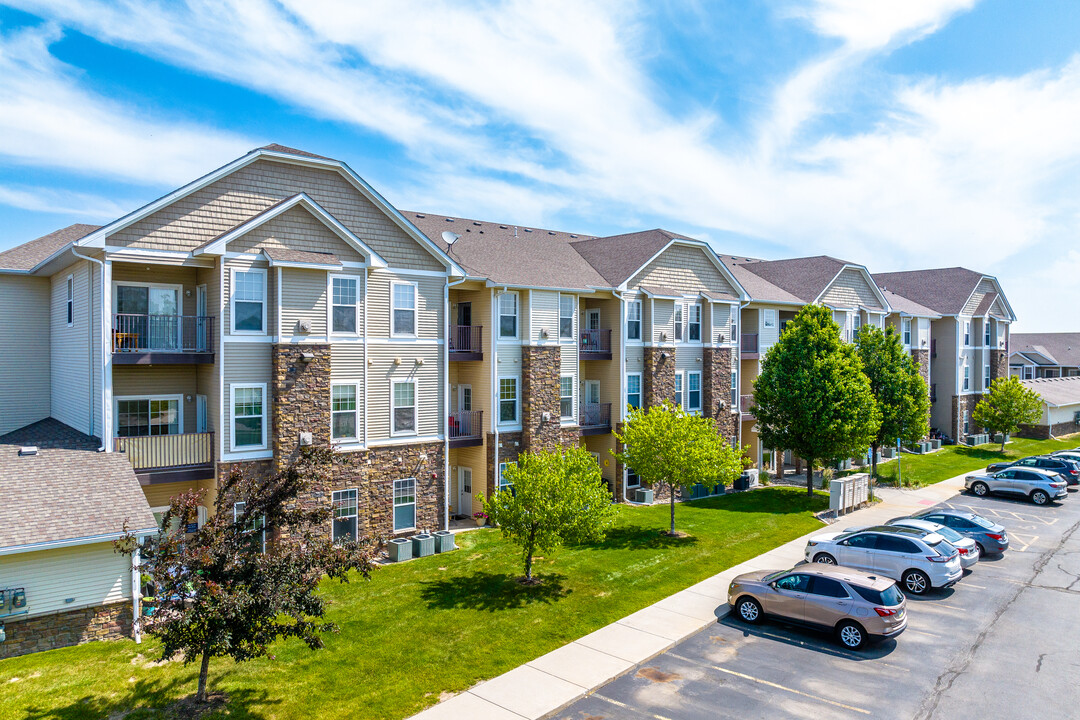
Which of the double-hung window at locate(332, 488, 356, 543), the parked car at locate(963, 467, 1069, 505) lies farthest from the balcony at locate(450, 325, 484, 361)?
the parked car at locate(963, 467, 1069, 505)

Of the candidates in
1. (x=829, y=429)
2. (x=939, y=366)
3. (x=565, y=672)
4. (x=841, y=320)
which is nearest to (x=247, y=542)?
(x=565, y=672)

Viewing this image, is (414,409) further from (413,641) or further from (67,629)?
(67,629)

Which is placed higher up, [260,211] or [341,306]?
[260,211]

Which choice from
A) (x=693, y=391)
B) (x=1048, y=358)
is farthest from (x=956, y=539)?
(x=1048, y=358)

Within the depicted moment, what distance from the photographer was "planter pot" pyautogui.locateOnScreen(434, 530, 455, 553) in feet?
75.5

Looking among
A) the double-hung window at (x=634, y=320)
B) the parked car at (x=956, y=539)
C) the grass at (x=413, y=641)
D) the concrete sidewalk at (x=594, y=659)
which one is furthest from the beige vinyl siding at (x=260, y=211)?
the parked car at (x=956, y=539)

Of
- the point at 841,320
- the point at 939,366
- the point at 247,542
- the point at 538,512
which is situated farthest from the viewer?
the point at 939,366

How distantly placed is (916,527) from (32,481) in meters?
25.2

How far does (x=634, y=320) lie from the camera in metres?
32.1

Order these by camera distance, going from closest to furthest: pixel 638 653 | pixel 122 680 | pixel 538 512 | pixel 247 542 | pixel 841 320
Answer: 1. pixel 247 542
2. pixel 122 680
3. pixel 638 653
4. pixel 538 512
5. pixel 841 320

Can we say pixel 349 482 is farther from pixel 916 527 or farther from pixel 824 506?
pixel 824 506

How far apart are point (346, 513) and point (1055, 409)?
201ft

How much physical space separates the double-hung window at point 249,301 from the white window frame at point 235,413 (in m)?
1.65

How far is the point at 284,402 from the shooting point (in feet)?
68.3
